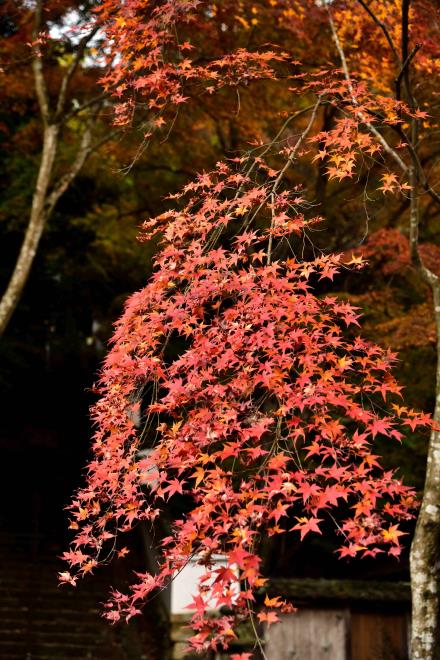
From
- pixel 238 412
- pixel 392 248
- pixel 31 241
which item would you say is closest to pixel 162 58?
pixel 238 412

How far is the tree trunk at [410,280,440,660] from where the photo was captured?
5105 mm

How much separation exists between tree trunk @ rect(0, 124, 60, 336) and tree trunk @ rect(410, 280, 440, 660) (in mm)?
5948

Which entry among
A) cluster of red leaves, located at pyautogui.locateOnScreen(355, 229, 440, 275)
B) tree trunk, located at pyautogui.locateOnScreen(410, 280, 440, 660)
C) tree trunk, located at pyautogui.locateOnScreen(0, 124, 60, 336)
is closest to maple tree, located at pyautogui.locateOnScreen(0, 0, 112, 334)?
tree trunk, located at pyautogui.locateOnScreen(0, 124, 60, 336)

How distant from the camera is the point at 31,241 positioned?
9.87 m

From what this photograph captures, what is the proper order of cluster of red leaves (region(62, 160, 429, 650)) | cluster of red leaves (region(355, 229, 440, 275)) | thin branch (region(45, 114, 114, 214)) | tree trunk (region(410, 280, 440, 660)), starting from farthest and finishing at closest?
thin branch (region(45, 114, 114, 214)), cluster of red leaves (region(355, 229, 440, 275)), tree trunk (region(410, 280, 440, 660)), cluster of red leaves (region(62, 160, 429, 650))

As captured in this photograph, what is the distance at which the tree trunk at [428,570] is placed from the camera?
5105mm

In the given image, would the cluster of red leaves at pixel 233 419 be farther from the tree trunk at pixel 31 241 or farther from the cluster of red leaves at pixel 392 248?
the cluster of red leaves at pixel 392 248

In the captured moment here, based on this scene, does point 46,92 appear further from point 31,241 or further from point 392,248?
point 392,248

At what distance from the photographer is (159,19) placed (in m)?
6.29

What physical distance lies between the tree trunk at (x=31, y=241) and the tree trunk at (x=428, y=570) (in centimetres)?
595

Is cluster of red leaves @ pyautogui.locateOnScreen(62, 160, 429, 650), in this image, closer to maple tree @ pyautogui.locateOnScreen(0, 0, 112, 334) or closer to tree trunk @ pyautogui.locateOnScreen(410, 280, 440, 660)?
tree trunk @ pyautogui.locateOnScreen(410, 280, 440, 660)

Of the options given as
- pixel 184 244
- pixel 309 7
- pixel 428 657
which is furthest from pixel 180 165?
pixel 428 657

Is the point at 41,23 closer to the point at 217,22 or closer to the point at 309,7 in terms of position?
the point at 217,22

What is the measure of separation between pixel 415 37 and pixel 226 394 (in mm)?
5332
